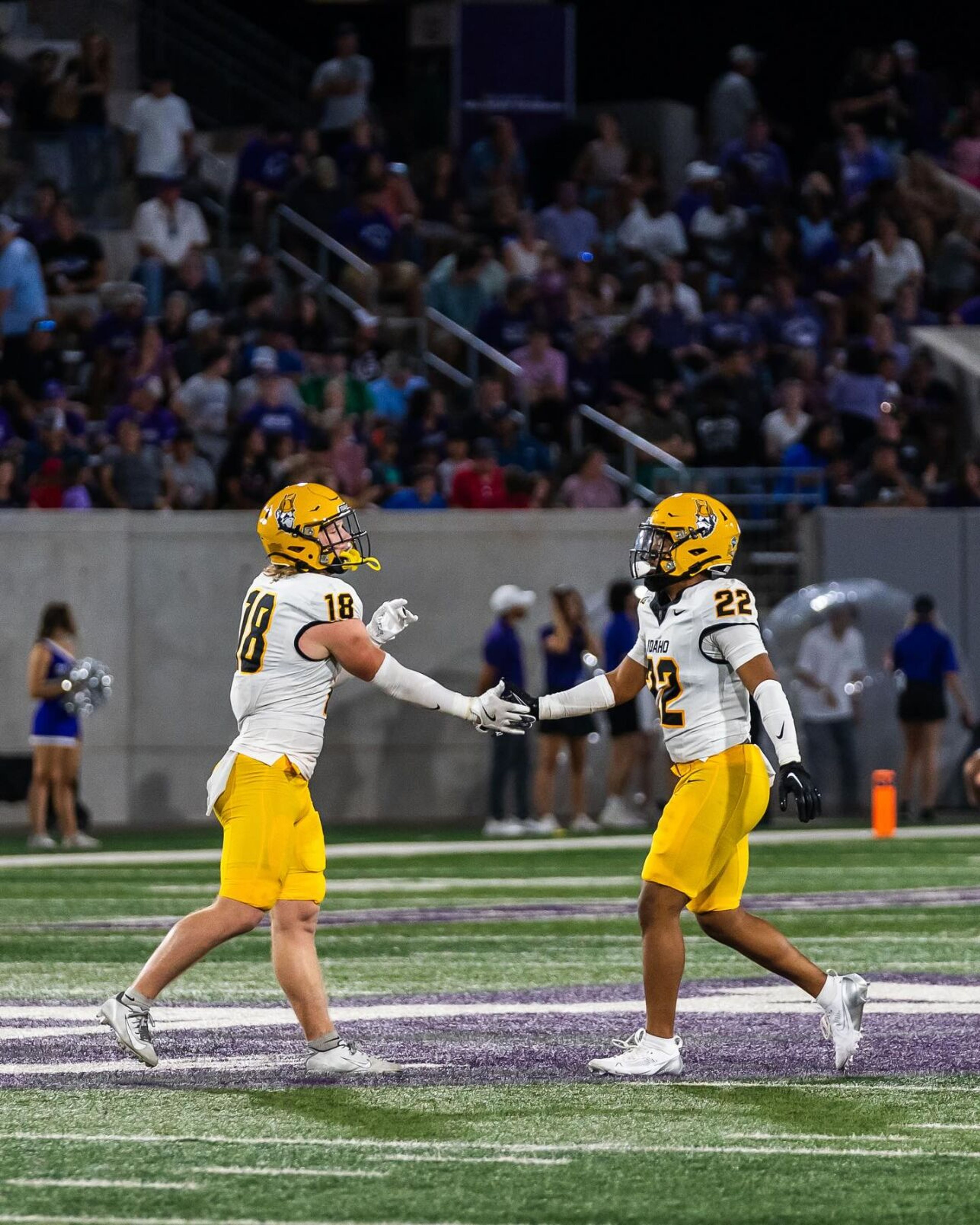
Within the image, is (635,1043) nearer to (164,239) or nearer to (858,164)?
(164,239)

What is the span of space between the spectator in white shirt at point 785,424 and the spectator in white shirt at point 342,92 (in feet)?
19.1

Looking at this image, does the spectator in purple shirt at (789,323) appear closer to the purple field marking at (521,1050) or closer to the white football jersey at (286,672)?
the purple field marking at (521,1050)

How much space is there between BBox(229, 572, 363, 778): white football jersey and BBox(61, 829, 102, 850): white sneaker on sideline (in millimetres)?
10505

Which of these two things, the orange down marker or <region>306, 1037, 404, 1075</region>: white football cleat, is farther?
the orange down marker

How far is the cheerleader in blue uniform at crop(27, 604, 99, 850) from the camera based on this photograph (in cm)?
1786

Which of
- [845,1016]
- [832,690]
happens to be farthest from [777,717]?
[832,690]

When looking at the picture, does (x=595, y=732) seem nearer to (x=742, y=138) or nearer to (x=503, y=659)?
(x=503, y=659)

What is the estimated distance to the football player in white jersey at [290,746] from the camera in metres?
7.14

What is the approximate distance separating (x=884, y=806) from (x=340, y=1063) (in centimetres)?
1160

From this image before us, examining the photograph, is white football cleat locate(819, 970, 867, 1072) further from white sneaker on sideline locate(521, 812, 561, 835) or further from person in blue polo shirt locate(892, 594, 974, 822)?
person in blue polo shirt locate(892, 594, 974, 822)

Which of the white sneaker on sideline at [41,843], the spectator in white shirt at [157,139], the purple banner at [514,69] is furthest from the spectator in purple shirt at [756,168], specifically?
the white sneaker on sideline at [41,843]

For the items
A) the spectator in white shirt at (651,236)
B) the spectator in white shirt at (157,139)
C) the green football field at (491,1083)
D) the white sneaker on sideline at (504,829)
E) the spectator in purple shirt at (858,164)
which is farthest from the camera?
the spectator in purple shirt at (858,164)

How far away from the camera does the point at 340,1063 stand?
713cm

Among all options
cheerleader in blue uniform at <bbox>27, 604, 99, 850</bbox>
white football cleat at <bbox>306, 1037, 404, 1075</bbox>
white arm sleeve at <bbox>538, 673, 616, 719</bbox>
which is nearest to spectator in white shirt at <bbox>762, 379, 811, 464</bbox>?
cheerleader in blue uniform at <bbox>27, 604, 99, 850</bbox>
